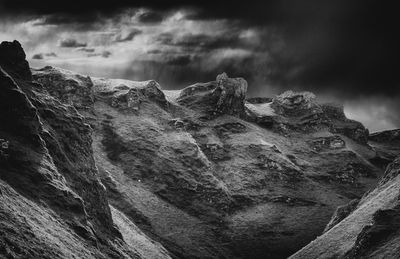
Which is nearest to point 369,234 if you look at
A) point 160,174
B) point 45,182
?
point 45,182

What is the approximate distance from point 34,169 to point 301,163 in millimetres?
126444

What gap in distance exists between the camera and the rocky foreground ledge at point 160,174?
60.2m

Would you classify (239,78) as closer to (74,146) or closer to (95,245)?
(74,146)

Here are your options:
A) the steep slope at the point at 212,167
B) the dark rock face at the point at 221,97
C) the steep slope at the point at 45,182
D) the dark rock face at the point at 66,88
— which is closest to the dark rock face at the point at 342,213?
the steep slope at the point at 212,167

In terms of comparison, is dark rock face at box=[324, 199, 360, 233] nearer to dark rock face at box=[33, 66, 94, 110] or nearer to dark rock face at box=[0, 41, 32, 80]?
dark rock face at box=[0, 41, 32, 80]

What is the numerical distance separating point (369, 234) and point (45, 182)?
54122mm

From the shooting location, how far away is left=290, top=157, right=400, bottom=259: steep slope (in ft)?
217

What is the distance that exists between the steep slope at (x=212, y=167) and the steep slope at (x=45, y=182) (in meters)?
33.5

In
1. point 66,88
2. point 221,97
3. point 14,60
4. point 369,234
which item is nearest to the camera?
point 369,234

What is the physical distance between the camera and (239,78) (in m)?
194

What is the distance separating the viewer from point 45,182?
60906 millimetres

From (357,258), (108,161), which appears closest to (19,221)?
(357,258)

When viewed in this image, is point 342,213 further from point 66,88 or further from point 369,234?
point 66,88

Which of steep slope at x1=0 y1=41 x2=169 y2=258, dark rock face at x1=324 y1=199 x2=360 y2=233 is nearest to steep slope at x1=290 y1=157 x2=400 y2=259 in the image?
dark rock face at x1=324 y1=199 x2=360 y2=233
